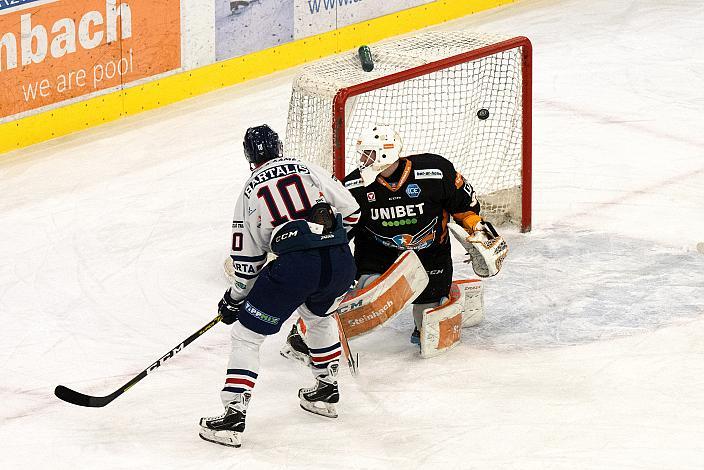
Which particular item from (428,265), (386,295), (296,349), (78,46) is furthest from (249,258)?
(78,46)

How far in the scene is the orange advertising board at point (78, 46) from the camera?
746cm

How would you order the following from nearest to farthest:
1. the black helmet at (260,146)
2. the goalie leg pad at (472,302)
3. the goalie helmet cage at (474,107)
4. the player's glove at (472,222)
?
the black helmet at (260,146), the player's glove at (472,222), the goalie leg pad at (472,302), the goalie helmet cage at (474,107)

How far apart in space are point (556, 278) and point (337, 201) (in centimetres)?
168

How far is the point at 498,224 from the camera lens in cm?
668

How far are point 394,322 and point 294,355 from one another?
54cm

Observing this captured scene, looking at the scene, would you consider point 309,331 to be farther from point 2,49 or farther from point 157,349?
point 2,49

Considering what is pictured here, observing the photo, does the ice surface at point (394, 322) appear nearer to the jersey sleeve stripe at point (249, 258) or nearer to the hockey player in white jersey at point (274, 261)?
the hockey player in white jersey at point (274, 261)

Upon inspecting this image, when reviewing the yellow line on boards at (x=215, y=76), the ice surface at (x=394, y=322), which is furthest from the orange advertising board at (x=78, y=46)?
the ice surface at (x=394, y=322)

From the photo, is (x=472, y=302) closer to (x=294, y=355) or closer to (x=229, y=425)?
(x=294, y=355)

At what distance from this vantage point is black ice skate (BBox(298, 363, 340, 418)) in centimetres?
482

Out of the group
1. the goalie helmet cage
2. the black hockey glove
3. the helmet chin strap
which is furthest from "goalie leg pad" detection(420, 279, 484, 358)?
the goalie helmet cage

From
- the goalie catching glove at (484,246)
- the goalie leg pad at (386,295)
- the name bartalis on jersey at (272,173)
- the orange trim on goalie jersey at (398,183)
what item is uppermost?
the name bartalis on jersey at (272,173)

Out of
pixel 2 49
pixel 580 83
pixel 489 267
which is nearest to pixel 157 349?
pixel 489 267

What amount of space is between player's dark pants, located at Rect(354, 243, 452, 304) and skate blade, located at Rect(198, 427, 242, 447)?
964 millimetres
